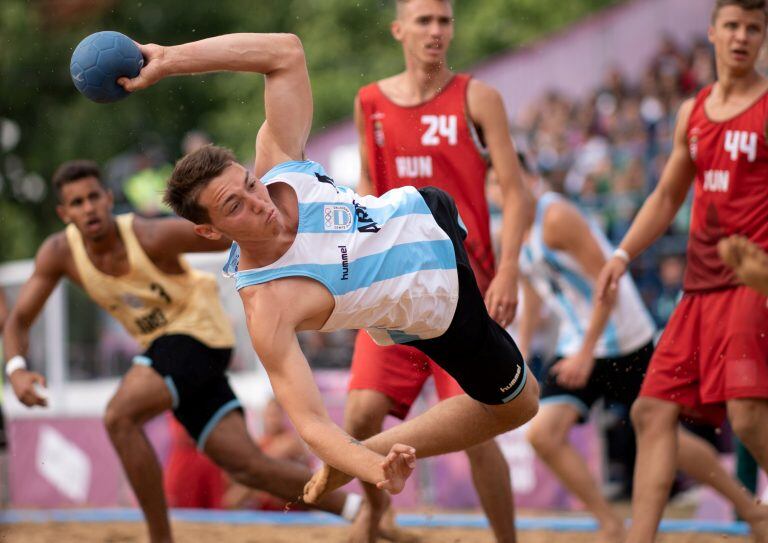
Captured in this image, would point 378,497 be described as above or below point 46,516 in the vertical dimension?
above

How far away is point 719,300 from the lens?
5301 millimetres

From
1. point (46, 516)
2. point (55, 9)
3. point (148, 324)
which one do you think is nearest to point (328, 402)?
point (46, 516)

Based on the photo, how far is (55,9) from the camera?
25594 mm

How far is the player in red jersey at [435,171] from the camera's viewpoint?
5.55 meters

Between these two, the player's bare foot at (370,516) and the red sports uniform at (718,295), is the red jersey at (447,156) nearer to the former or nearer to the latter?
the red sports uniform at (718,295)

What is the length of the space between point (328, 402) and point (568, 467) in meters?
3.61

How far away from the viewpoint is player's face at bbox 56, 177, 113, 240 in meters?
6.37

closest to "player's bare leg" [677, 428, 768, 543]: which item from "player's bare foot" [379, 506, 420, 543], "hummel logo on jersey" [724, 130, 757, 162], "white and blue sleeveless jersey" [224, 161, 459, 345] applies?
"player's bare foot" [379, 506, 420, 543]

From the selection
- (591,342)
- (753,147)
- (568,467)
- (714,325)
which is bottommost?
(568,467)

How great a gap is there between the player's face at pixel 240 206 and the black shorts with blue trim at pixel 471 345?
825mm

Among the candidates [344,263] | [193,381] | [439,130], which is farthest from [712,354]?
[193,381]

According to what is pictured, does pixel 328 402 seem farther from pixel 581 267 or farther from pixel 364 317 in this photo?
pixel 364 317

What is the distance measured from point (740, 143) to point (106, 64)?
279 centimetres

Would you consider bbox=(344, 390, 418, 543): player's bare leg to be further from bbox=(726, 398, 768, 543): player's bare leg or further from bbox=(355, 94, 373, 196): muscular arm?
bbox=(726, 398, 768, 543): player's bare leg
